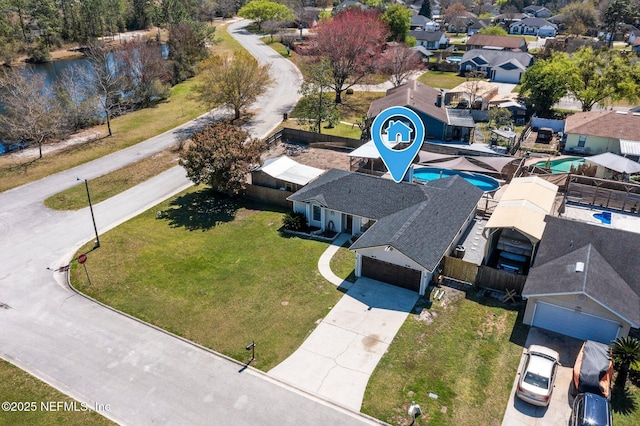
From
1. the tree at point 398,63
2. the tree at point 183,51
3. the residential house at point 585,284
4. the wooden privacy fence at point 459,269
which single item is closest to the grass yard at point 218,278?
the wooden privacy fence at point 459,269

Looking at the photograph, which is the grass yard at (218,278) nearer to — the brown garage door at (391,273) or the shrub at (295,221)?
the shrub at (295,221)

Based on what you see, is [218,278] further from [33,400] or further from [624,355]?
[624,355]

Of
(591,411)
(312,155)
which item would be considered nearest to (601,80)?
(312,155)

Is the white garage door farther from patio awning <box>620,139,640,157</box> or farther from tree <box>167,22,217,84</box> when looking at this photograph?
tree <box>167,22,217,84</box>

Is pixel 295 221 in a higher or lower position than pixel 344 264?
higher

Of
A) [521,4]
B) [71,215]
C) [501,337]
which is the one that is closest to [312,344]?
[501,337]
